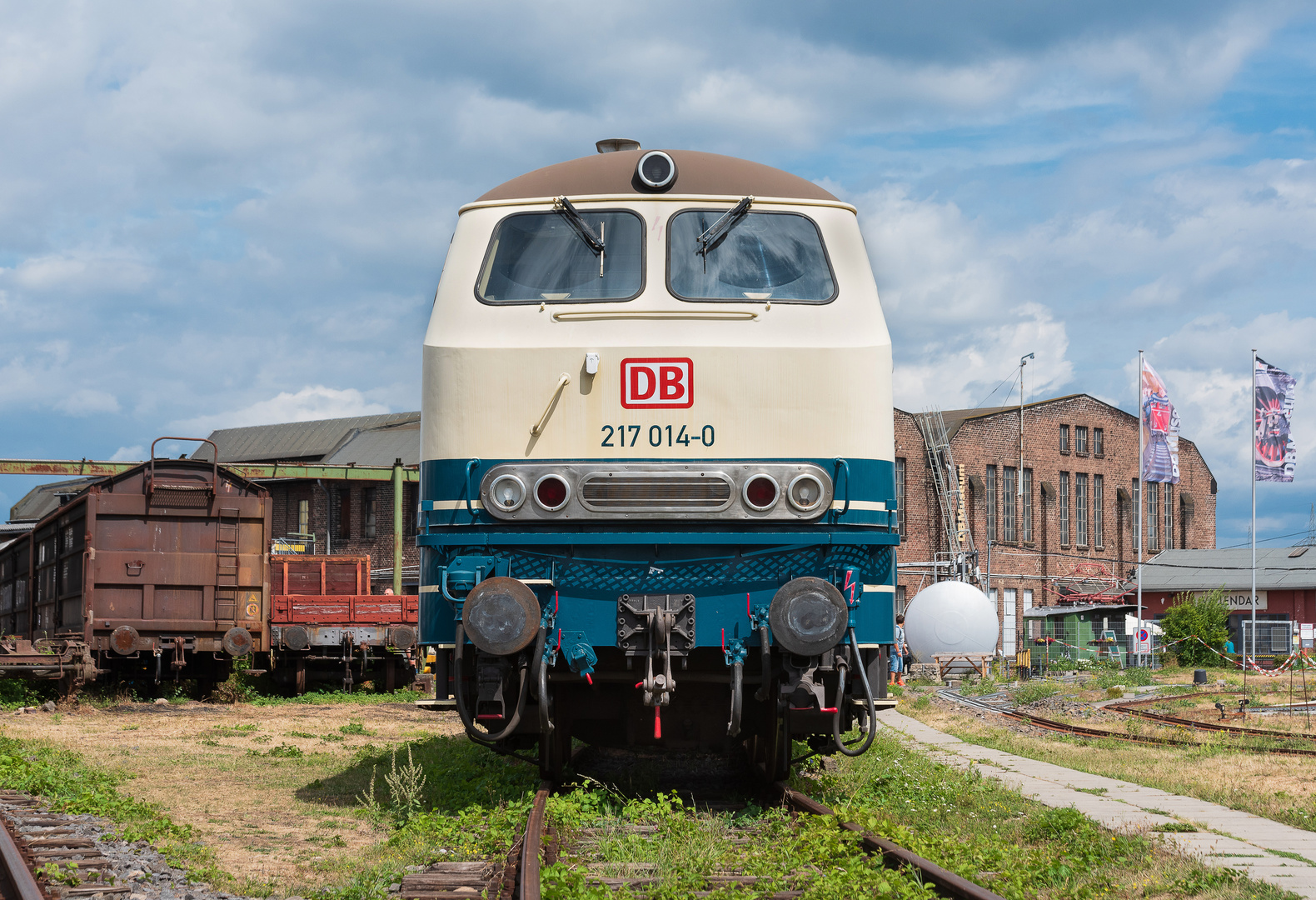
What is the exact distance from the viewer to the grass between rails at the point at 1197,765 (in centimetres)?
1002

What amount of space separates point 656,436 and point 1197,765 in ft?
26.5

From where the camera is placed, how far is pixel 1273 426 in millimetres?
39906

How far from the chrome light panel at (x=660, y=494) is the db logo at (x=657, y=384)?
361mm

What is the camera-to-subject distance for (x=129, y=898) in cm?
594

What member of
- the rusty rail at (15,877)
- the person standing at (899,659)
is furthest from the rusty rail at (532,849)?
the person standing at (899,659)

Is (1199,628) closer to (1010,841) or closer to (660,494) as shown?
(1010,841)

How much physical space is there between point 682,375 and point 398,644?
46.5ft

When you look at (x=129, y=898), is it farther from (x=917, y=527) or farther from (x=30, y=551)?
(x=917, y=527)

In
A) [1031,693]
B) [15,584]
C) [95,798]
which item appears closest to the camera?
[95,798]

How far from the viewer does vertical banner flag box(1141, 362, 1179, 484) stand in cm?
4284

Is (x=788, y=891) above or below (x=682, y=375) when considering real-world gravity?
below

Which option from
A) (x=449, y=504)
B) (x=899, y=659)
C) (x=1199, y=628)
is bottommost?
(x=899, y=659)

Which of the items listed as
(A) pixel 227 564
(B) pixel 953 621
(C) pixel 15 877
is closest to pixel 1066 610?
(B) pixel 953 621

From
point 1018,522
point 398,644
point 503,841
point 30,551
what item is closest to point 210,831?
point 503,841
